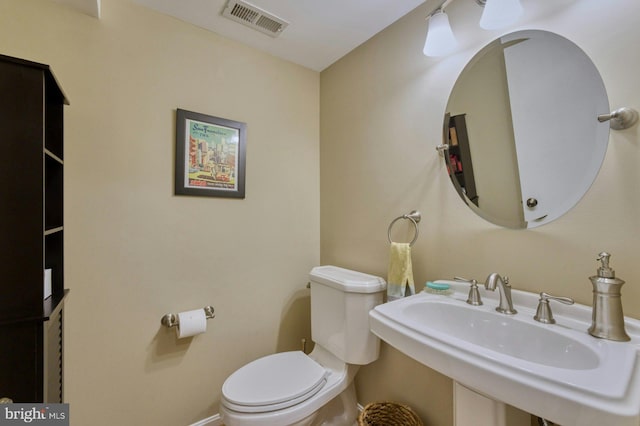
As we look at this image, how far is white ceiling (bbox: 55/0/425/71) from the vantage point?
1.38 meters

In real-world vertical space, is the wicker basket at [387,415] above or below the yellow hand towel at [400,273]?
below

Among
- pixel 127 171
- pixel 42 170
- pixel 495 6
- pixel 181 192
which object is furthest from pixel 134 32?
pixel 495 6

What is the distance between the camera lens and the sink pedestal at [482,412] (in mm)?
844

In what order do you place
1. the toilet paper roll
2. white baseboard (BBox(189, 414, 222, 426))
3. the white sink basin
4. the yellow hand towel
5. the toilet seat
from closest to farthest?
1. the white sink basin
2. the toilet seat
3. the yellow hand towel
4. the toilet paper roll
5. white baseboard (BBox(189, 414, 222, 426))

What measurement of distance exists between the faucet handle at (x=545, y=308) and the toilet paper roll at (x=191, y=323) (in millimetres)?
1441

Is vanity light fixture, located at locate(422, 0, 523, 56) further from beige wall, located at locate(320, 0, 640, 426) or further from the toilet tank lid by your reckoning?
the toilet tank lid

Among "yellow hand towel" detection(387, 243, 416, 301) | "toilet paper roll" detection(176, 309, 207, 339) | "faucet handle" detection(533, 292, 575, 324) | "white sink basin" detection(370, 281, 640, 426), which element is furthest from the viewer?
"toilet paper roll" detection(176, 309, 207, 339)

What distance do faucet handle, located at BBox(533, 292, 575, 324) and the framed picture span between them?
1.47m

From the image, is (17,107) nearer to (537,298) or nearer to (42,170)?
(42,170)

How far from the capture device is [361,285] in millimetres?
1394

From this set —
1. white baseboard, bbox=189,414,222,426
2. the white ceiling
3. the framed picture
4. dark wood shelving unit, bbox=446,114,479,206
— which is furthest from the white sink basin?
the white ceiling

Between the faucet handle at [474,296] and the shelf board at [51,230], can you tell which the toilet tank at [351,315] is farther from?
the shelf board at [51,230]
